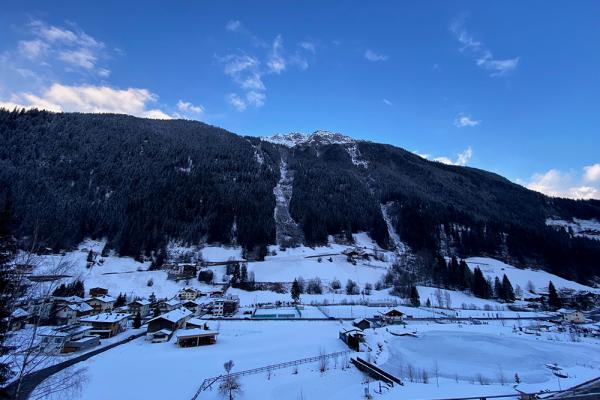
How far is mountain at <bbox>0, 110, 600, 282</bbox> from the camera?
327 ft

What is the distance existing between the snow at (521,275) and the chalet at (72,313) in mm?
97180

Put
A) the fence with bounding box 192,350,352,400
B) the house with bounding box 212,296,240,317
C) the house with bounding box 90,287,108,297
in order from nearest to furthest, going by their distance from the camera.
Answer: the fence with bounding box 192,350,352,400 < the house with bounding box 212,296,240,317 < the house with bounding box 90,287,108,297

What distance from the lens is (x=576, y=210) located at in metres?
187

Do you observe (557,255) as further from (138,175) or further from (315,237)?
(138,175)

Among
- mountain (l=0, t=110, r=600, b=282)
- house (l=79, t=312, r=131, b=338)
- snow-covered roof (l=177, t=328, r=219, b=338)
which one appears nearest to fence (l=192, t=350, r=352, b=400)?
snow-covered roof (l=177, t=328, r=219, b=338)

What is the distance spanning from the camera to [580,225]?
17162 centimetres

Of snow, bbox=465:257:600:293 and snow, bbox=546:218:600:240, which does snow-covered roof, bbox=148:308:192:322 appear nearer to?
snow, bbox=465:257:600:293

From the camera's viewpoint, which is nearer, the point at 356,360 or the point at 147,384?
the point at 147,384

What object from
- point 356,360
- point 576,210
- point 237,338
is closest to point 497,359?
point 356,360

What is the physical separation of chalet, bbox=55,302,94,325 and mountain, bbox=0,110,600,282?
3836 cm

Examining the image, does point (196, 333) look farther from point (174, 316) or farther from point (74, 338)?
point (74, 338)

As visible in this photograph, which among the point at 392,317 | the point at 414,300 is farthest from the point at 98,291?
the point at 414,300

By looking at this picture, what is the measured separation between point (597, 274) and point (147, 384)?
141m

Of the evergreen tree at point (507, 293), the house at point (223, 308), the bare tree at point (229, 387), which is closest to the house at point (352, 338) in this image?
the bare tree at point (229, 387)
